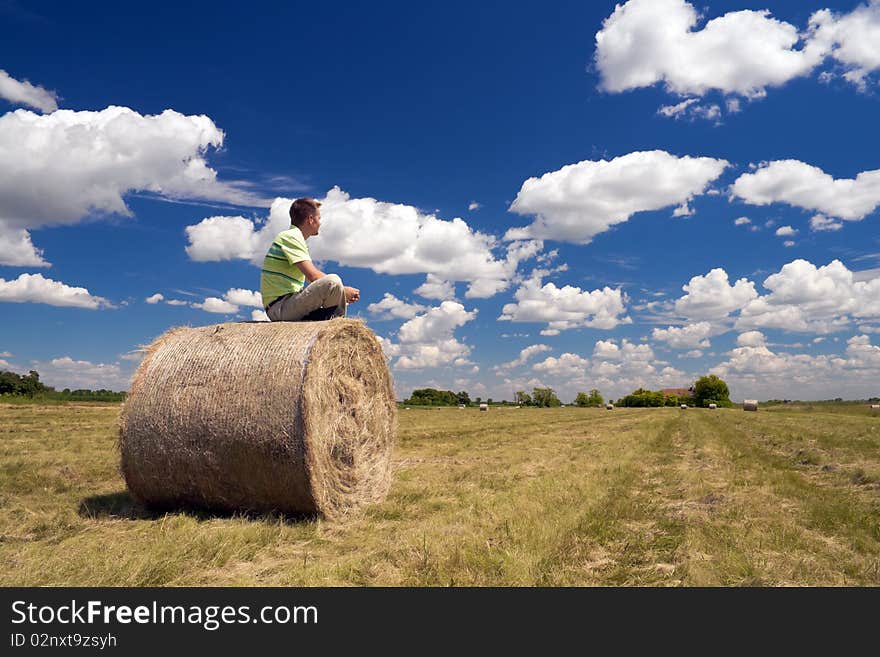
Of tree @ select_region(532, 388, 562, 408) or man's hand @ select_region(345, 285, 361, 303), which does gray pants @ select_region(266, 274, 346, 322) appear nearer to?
man's hand @ select_region(345, 285, 361, 303)

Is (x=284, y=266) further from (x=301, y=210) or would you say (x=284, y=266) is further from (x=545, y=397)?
(x=545, y=397)

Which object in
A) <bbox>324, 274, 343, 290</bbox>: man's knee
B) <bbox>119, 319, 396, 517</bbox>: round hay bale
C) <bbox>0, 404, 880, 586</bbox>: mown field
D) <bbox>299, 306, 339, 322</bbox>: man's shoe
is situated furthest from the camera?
<bbox>299, 306, 339, 322</bbox>: man's shoe

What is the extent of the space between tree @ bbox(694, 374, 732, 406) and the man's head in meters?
121

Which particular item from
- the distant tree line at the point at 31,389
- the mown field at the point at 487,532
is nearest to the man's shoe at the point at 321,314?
the mown field at the point at 487,532

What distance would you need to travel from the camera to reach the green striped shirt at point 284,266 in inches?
253

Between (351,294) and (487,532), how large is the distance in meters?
3.23

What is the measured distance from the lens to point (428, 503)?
630 centimetres

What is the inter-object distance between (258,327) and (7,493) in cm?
340

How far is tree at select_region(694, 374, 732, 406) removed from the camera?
116 meters

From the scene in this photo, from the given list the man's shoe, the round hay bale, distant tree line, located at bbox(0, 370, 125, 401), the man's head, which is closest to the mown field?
the round hay bale

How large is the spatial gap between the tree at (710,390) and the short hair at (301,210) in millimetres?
121554

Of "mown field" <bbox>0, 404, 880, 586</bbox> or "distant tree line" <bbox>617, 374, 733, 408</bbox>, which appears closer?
"mown field" <bbox>0, 404, 880, 586</bbox>

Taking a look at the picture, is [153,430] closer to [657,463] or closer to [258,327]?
[258,327]
